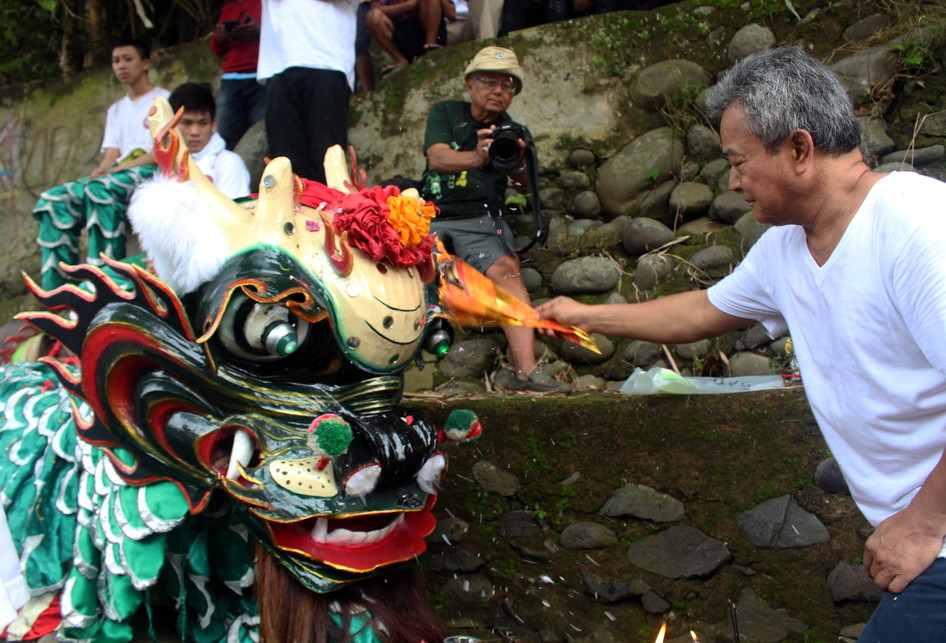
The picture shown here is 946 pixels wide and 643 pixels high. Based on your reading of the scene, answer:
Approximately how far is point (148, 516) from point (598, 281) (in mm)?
3037

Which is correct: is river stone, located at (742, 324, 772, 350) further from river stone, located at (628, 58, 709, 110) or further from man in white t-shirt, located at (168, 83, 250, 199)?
man in white t-shirt, located at (168, 83, 250, 199)

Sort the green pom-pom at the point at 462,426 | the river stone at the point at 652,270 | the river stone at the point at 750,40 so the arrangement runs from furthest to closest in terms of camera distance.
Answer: the river stone at the point at 750,40 → the river stone at the point at 652,270 → the green pom-pom at the point at 462,426

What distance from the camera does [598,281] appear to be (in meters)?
5.38

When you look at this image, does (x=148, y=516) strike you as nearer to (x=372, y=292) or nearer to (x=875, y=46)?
(x=372, y=292)

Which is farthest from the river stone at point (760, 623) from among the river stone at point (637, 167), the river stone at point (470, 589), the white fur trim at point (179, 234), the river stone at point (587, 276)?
the river stone at point (637, 167)

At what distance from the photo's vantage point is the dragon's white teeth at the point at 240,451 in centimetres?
287

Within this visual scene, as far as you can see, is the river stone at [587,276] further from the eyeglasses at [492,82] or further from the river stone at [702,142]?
the eyeglasses at [492,82]

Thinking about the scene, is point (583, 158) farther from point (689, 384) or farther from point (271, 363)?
point (271, 363)

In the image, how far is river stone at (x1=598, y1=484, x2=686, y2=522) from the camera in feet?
12.8

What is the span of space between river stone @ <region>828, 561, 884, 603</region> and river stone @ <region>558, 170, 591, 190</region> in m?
2.93

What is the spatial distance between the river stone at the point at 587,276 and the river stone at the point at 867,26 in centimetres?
185

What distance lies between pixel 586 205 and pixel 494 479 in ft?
7.28

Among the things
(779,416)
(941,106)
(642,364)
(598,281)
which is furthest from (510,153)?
(941,106)

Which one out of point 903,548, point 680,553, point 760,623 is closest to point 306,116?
point 680,553
